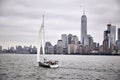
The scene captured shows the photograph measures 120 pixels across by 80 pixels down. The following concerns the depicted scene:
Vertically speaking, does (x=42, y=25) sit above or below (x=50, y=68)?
above

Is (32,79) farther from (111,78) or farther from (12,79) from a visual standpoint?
(111,78)

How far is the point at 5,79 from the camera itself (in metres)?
53.2

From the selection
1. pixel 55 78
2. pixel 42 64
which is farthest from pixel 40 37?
pixel 55 78

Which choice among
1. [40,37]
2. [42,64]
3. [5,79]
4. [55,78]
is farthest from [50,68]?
[5,79]

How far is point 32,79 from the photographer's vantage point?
54844 mm

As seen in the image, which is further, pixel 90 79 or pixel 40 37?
pixel 40 37

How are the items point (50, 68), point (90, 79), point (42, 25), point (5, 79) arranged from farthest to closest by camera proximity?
point (42, 25) < point (50, 68) < point (90, 79) < point (5, 79)

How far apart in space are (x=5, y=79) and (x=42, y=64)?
3341cm

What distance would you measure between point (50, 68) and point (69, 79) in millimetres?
28573

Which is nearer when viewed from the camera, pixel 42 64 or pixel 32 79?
pixel 32 79

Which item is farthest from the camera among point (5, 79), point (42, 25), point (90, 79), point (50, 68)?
point (42, 25)

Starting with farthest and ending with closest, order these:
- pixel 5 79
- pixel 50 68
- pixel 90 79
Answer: pixel 50 68 → pixel 90 79 → pixel 5 79

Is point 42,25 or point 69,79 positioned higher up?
point 42,25

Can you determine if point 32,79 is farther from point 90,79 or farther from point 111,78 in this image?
point 111,78
